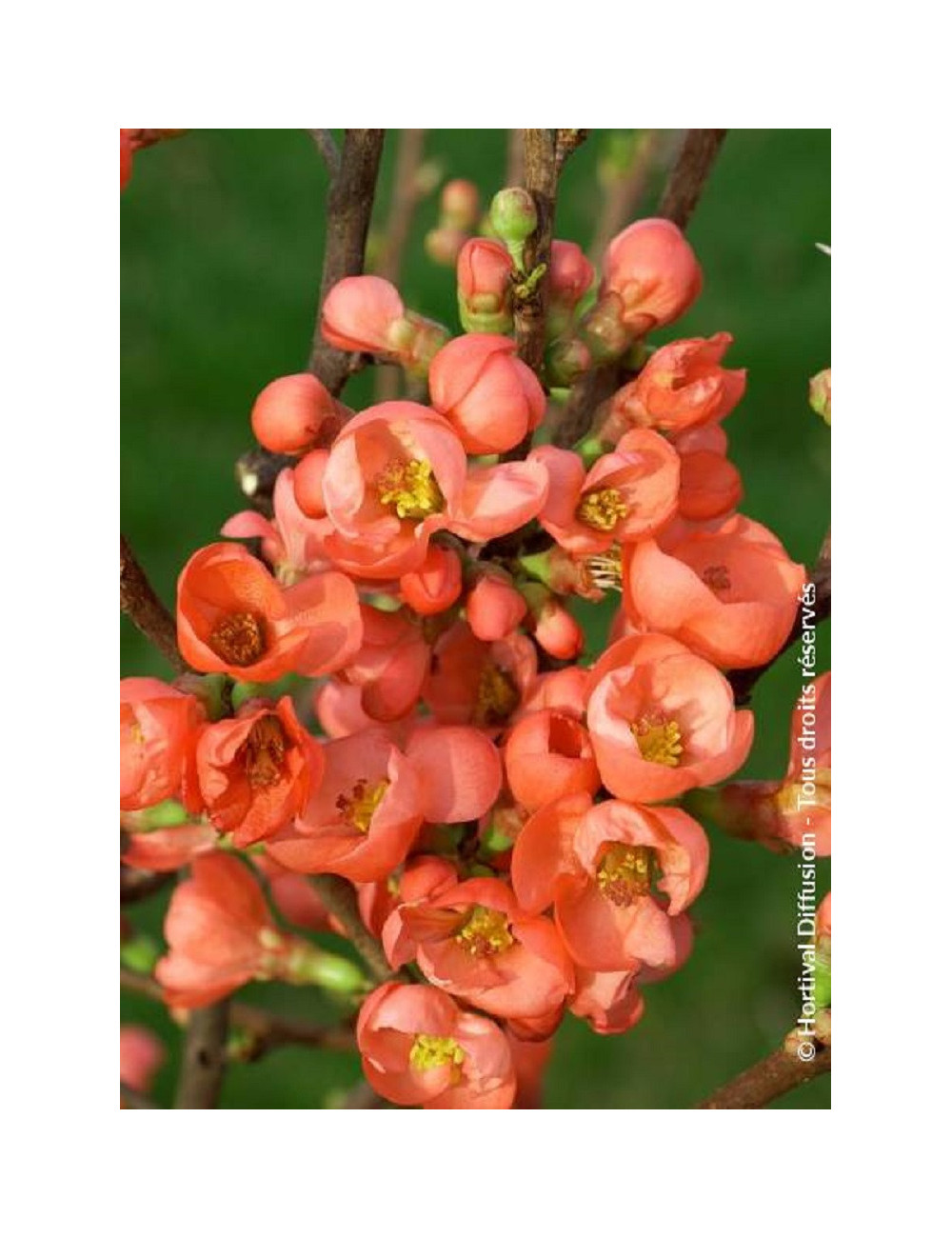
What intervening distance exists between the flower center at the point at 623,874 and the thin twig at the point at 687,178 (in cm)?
45

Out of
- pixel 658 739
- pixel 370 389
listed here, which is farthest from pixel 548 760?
pixel 370 389

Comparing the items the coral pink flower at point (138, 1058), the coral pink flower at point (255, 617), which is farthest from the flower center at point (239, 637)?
the coral pink flower at point (138, 1058)

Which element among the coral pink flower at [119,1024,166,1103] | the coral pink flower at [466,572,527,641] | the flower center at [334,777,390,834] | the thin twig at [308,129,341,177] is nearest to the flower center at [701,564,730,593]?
the coral pink flower at [466,572,527,641]

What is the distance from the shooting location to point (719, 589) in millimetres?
916

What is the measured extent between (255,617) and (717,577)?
0.84 feet

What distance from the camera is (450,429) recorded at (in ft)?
2.82

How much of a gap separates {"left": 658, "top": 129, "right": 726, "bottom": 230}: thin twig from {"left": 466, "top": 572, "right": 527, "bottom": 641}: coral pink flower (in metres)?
0.35

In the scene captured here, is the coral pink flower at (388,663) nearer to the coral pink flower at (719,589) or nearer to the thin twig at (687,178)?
the coral pink flower at (719,589)

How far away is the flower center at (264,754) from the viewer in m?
0.84

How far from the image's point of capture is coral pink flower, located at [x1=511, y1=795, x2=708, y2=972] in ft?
2.76

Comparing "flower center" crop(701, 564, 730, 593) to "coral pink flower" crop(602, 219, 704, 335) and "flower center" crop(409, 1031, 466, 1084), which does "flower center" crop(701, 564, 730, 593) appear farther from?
"flower center" crop(409, 1031, 466, 1084)

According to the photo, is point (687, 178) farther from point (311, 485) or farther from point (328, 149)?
point (311, 485)

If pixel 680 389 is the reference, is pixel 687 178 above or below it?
→ above

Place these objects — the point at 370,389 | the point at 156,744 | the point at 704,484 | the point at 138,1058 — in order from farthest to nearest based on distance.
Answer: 1. the point at 370,389
2. the point at 138,1058
3. the point at 704,484
4. the point at 156,744
